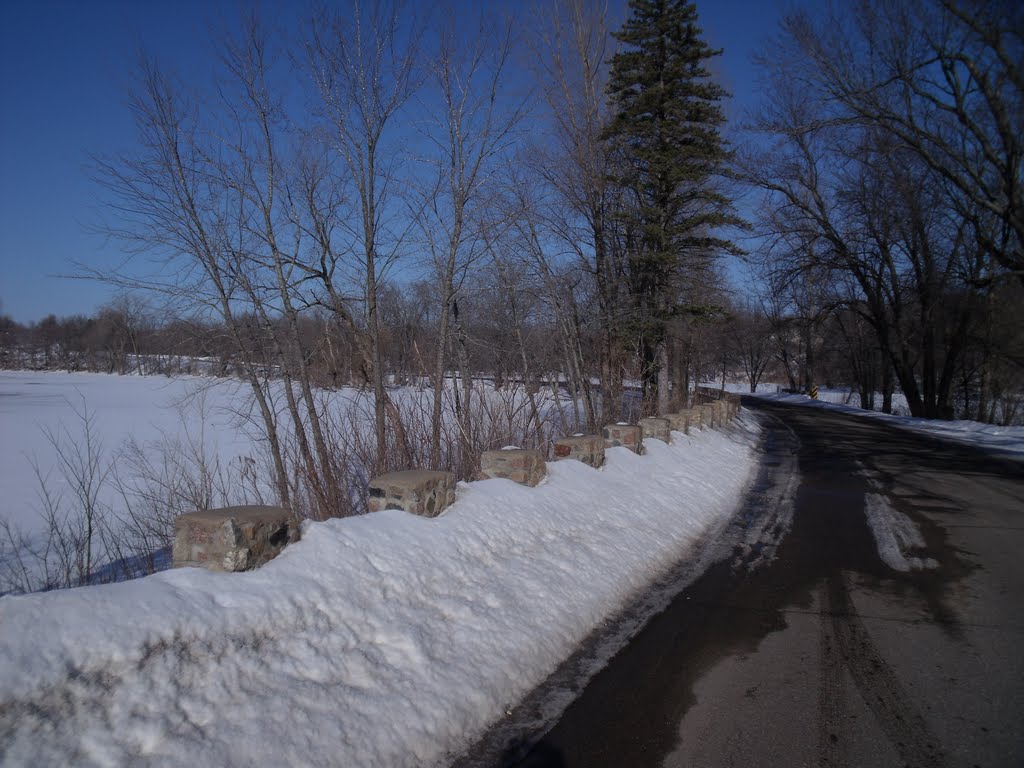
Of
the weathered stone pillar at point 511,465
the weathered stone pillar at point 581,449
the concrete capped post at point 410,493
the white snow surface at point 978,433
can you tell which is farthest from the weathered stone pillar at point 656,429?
the white snow surface at point 978,433

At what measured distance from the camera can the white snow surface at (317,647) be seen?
2.52 m

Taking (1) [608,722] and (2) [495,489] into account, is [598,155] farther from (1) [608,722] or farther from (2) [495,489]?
(1) [608,722]

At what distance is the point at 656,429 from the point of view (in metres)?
10.9

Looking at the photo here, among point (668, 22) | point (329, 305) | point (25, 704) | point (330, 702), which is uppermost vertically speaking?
point (668, 22)

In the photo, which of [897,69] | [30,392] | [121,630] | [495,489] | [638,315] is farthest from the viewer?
[30,392]

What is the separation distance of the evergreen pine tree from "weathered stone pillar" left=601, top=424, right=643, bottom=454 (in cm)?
805

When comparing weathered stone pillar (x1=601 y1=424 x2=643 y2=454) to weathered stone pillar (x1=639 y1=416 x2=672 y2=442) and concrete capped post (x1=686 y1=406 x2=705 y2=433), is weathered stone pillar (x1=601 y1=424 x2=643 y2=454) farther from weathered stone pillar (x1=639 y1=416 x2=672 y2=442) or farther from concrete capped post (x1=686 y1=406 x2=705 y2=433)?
concrete capped post (x1=686 y1=406 x2=705 y2=433)

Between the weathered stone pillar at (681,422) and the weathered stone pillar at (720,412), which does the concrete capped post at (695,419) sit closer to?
the weathered stone pillar at (681,422)

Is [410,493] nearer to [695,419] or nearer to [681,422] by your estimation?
[681,422]

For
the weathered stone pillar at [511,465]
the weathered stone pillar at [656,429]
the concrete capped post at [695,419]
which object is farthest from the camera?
the concrete capped post at [695,419]

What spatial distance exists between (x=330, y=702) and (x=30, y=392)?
54375 millimetres

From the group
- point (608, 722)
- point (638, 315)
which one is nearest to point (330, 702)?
point (608, 722)

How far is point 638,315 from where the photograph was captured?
17656mm

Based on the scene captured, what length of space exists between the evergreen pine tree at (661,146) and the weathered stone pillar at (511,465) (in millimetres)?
11353
